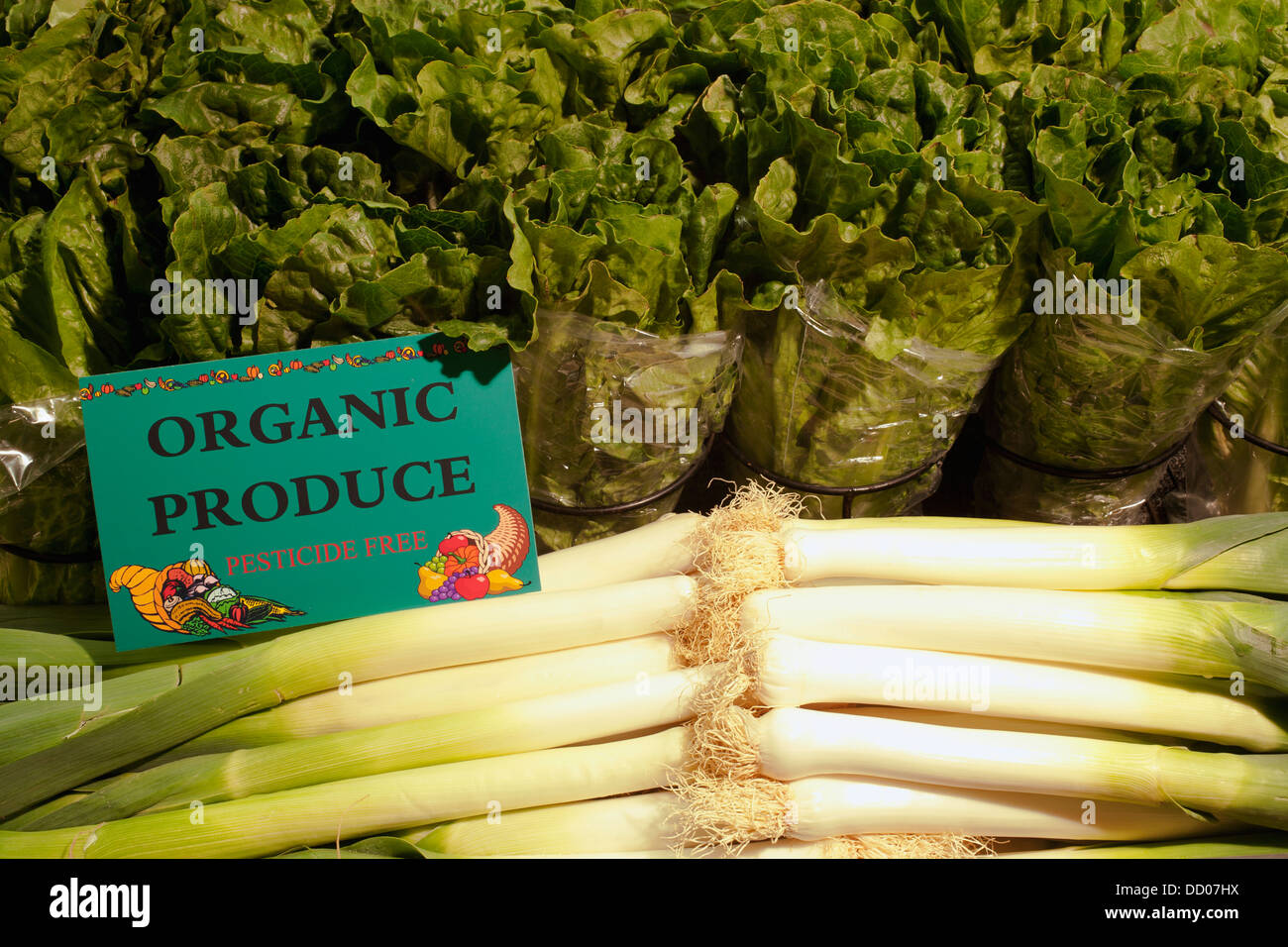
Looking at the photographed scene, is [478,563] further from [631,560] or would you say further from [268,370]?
[268,370]

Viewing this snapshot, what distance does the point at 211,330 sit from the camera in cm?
156

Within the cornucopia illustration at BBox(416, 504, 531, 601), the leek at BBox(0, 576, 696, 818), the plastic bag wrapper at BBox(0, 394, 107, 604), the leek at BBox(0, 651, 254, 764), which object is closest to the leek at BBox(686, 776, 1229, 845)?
the leek at BBox(0, 576, 696, 818)

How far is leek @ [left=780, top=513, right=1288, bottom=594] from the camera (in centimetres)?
160

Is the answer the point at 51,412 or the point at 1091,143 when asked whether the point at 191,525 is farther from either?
the point at 1091,143

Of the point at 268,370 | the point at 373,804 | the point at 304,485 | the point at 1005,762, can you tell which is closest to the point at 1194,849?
the point at 1005,762

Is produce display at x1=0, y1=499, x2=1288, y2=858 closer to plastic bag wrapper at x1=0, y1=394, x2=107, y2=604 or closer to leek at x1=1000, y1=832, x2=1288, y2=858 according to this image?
leek at x1=1000, y1=832, x2=1288, y2=858

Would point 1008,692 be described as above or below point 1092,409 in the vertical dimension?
below

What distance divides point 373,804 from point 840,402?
1.13 m

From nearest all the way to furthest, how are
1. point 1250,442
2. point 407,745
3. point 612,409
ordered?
point 407,745 → point 612,409 → point 1250,442

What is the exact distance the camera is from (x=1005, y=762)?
145 cm

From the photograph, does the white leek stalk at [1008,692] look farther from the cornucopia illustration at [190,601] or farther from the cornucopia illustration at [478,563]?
the cornucopia illustration at [190,601]

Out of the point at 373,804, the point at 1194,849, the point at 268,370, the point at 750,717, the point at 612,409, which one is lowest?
the point at 1194,849

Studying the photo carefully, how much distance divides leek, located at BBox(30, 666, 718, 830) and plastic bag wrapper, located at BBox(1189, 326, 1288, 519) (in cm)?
136
